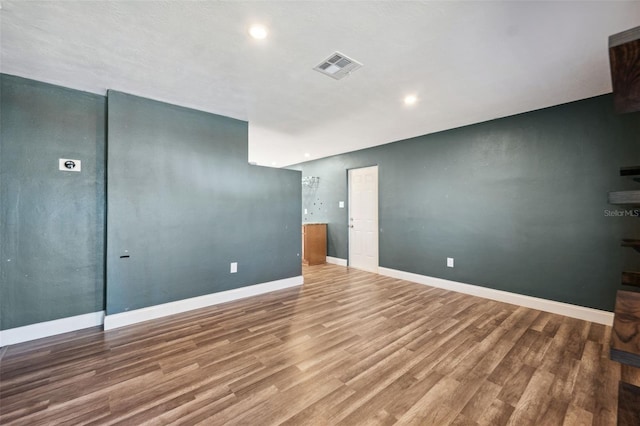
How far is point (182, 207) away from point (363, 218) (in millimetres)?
3456

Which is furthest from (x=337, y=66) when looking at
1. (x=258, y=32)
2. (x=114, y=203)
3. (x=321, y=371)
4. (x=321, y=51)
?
(x=114, y=203)

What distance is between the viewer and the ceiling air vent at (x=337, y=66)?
2.28 metres

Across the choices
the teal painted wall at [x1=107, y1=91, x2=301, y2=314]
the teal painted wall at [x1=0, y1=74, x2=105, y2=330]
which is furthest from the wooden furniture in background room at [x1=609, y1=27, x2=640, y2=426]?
the teal painted wall at [x1=0, y1=74, x2=105, y2=330]

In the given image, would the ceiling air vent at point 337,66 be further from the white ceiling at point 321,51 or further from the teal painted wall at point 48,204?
the teal painted wall at point 48,204

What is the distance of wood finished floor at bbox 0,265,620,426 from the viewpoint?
5.41 ft

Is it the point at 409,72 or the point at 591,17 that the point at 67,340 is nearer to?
the point at 409,72

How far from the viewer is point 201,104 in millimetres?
3252

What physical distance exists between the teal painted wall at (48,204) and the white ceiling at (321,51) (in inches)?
11.7

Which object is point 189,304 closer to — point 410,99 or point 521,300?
point 410,99

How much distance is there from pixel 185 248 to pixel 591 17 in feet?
13.7

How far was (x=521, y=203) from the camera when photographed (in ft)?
11.5

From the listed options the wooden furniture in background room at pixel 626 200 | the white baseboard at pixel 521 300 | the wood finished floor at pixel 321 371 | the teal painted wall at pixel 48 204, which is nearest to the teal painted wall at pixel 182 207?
the teal painted wall at pixel 48 204

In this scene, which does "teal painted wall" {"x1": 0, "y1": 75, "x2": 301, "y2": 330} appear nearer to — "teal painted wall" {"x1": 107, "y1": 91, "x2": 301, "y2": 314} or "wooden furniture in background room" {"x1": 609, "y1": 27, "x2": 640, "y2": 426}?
"teal painted wall" {"x1": 107, "y1": 91, "x2": 301, "y2": 314}

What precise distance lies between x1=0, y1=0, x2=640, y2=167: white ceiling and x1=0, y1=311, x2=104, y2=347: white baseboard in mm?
2378
